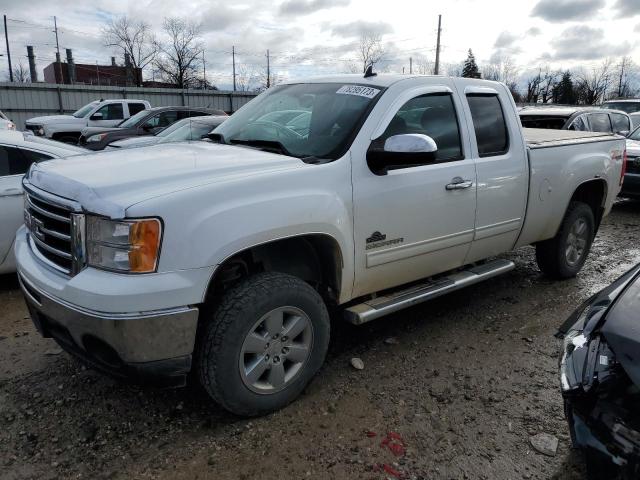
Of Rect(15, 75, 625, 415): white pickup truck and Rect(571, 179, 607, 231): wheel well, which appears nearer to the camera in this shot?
Rect(15, 75, 625, 415): white pickup truck

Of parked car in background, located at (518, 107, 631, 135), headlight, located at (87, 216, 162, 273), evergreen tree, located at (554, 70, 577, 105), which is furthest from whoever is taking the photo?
evergreen tree, located at (554, 70, 577, 105)

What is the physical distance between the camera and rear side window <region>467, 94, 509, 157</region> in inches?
165

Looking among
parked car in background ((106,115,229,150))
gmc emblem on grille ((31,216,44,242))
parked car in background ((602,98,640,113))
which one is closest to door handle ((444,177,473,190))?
gmc emblem on grille ((31,216,44,242))

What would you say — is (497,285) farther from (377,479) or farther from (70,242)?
(70,242)

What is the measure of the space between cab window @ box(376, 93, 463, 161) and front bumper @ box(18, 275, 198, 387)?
1.94m

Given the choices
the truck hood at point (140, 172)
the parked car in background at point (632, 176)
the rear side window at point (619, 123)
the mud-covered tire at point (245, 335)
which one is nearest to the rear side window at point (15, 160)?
the truck hood at point (140, 172)

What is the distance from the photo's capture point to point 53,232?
9.29 ft

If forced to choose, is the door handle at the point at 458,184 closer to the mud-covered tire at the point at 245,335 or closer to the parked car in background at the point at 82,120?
the mud-covered tire at the point at 245,335

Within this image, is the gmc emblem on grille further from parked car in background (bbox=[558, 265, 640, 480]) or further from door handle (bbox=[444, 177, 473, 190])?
parked car in background (bbox=[558, 265, 640, 480])

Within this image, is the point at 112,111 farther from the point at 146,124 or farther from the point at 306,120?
the point at 306,120

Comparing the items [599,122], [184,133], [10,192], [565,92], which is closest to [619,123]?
[599,122]

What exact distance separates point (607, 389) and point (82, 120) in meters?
18.7

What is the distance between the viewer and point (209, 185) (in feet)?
8.82

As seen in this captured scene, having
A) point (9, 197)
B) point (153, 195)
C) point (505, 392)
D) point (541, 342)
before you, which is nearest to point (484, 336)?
point (541, 342)
